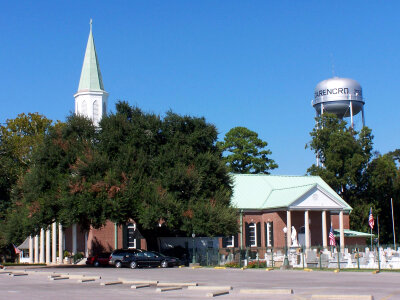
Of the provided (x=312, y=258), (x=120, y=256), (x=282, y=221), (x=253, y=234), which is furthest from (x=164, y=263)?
(x=253, y=234)

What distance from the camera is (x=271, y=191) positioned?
201 ft

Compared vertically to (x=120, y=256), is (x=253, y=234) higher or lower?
higher

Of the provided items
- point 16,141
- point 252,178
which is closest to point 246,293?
point 252,178

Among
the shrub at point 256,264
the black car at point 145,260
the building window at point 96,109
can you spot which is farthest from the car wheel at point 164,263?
the building window at point 96,109

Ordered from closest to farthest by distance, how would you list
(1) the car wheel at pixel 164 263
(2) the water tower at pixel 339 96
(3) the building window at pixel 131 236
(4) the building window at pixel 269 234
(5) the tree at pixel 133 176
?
(5) the tree at pixel 133 176
(1) the car wheel at pixel 164 263
(3) the building window at pixel 131 236
(4) the building window at pixel 269 234
(2) the water tower at pixel 339 96

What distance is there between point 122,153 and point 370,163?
41.5 m

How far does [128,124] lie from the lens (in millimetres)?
45969

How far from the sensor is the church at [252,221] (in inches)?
2164

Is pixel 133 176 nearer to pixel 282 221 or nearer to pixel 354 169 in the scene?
pixel 282 221

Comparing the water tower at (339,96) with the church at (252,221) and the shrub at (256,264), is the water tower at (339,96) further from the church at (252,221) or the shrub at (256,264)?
the shrub at (256,264)

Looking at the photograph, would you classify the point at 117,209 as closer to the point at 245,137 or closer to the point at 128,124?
the point at 128,124

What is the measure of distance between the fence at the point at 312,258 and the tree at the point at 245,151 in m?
33.3

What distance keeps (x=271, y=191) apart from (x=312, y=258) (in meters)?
20.2

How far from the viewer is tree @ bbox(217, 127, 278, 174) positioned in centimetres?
8292
